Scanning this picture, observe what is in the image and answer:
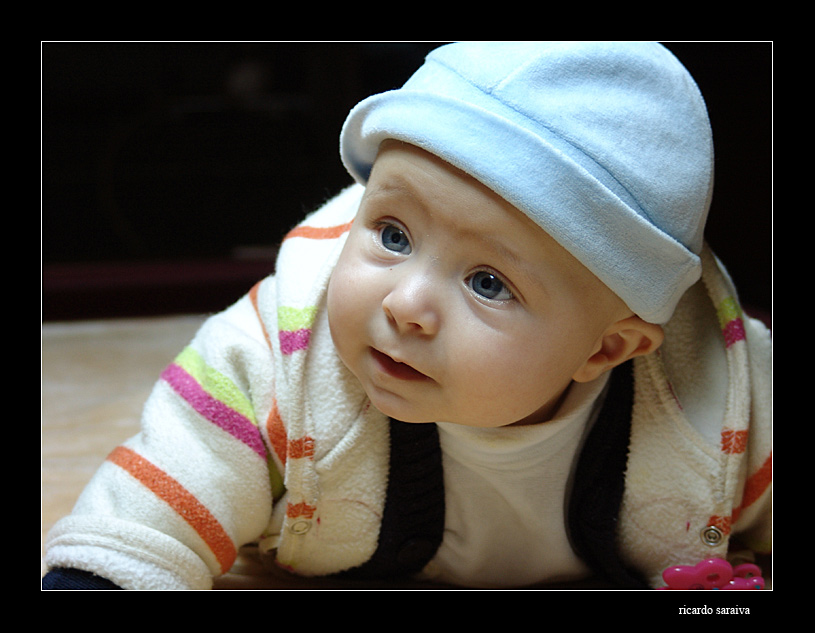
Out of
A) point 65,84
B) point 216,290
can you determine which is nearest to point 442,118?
point 65,84

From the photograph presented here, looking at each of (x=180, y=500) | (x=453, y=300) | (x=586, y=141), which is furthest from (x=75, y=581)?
(x=586, y=141)

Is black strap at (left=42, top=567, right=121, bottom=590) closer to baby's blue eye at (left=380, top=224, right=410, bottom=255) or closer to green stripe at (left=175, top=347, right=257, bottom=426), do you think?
green stripe at (left=175, top=347, right=257, bottom=426)

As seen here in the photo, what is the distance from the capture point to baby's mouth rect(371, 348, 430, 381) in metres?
0.60

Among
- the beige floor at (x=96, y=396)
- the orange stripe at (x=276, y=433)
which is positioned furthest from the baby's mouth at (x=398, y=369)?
the beige floor at (x=96, y=396)

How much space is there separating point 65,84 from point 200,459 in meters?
0.72

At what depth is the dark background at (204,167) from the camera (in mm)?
964

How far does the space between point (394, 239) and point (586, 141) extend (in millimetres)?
143

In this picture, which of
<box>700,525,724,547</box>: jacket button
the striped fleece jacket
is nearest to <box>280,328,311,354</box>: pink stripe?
the striped fleece jacket

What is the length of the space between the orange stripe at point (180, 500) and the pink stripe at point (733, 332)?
44cm

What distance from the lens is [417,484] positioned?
0.70 meters

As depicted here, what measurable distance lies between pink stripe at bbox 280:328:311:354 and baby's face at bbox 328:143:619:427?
0.20ft

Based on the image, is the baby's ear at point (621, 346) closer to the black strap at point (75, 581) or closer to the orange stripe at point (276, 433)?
the orange stripe at point (276, 433)

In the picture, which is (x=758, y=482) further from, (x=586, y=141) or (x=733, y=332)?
(x=586, y=141)

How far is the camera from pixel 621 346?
2.16 ft
